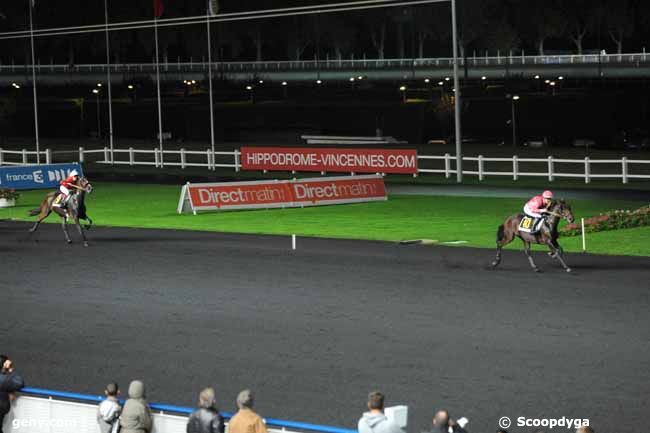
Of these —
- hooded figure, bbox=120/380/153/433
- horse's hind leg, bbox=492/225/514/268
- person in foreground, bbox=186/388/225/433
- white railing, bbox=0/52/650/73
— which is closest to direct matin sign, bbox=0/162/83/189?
horse's hind leg, bbox=492/225/514/268

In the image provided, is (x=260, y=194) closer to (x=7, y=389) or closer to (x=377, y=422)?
(x=7, y=389)

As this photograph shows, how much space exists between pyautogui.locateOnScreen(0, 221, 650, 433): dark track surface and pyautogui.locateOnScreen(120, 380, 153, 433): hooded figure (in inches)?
120

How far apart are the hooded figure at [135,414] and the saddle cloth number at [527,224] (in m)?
13.9

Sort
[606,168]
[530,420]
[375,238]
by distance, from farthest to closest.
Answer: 1. [606,168]
2. [375,238]
3. [530,420]

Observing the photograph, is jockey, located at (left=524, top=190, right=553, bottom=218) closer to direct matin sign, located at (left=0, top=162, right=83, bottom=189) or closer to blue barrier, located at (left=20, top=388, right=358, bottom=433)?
blue barrier, located at (left=20, top=388, right=358, bottom=433)

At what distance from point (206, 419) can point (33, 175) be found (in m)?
39.0

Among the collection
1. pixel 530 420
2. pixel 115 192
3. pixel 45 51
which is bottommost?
pixel 530 420

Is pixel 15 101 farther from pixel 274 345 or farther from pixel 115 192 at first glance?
pixel 274 345

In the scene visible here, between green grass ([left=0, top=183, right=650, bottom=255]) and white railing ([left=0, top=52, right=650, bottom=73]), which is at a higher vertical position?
white railing ([left=0, top=52, right=650, bottom=73])

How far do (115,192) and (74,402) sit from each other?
115ft

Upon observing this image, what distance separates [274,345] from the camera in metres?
18.5

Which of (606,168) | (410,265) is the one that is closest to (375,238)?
(410,265)

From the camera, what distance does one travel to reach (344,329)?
19516 millimetres

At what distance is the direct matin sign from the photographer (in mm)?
47875
